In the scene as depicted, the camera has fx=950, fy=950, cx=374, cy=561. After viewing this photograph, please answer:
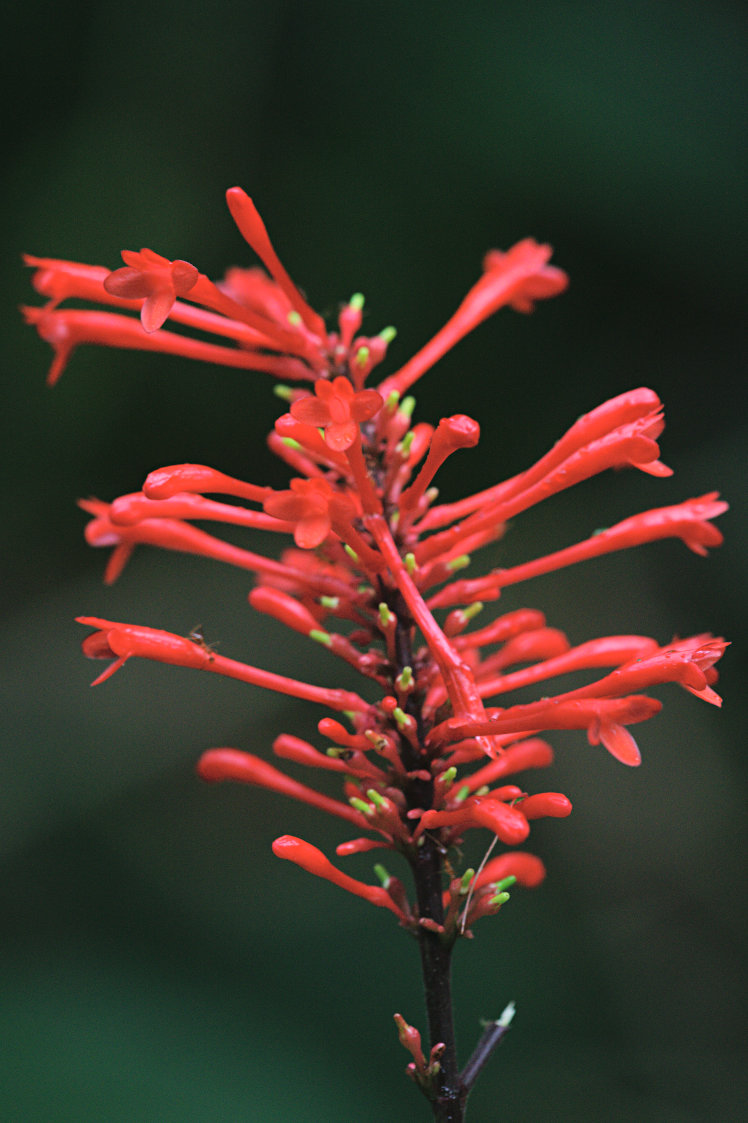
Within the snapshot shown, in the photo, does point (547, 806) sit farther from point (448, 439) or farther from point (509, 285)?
point (509, 285)

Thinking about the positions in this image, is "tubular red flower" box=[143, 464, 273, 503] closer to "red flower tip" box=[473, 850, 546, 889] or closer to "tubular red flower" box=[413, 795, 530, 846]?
"tubular red flower" box=[413, 795, 530, 846]

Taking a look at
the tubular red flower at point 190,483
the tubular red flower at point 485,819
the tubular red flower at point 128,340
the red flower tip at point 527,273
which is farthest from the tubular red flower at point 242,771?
the red flower tip at point 527,273

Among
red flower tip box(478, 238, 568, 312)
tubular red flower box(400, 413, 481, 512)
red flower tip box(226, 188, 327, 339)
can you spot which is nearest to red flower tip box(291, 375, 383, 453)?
tubular red flower box(400, 413, 481, 512)

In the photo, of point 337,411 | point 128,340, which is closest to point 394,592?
point 337,411

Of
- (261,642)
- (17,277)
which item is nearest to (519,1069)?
(261,642)

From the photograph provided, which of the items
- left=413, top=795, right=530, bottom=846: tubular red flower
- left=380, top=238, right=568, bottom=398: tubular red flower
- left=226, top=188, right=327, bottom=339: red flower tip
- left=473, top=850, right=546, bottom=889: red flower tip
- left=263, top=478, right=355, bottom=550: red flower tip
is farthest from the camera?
left=380, top=238, right=568, bottom=398: tubular red flower

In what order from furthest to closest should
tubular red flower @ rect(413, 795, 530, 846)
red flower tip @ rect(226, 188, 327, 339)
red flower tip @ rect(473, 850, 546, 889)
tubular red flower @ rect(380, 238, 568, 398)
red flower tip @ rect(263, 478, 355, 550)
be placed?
1. tubular red flower @ rect(380, 238, 568, 398)
2. red flower tip @ rect(473, 850, 546, 889)
3. red flower tip @ rect(226, 188, 327, 339)
4. red flower tip @ rect(263, 478, 355, 550)
5. tubular red flower @ rect(413, 795, 530, 846)
